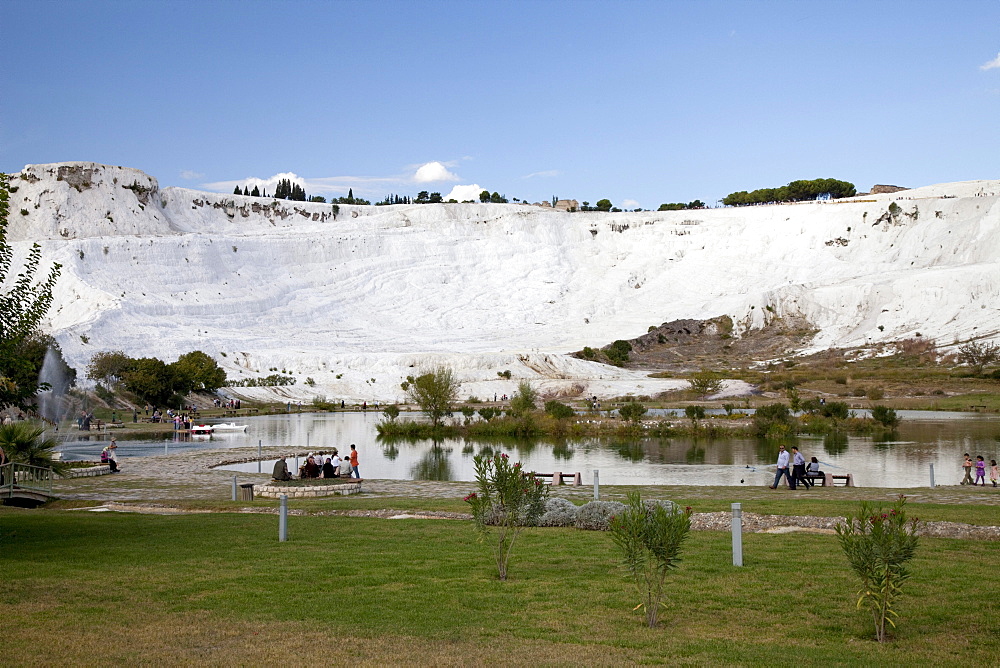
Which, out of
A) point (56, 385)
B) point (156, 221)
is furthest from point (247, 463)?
point (156, 221)

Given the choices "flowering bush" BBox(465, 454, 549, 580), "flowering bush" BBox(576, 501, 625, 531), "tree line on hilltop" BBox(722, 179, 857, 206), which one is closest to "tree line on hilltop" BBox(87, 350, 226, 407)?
"flowering bush" BBox(576, 501, 625, 531)

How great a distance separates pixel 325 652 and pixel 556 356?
6422cm

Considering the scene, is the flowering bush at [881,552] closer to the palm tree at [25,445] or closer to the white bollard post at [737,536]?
the white bollard post at [737,536]

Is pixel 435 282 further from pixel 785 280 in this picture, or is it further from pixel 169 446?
pixel 169 446

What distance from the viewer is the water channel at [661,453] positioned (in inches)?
1013

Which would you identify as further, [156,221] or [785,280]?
[156,221]

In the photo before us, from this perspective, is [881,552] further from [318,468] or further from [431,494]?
[318,468]

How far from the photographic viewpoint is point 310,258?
349 ft

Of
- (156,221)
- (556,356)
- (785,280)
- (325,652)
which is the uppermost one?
(156,221)

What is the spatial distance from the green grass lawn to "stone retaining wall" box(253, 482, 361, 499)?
6.50 metres

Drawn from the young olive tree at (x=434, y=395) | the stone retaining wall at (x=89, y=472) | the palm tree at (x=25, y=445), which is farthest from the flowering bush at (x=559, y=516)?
the young olive tree at (x=434, y=395)

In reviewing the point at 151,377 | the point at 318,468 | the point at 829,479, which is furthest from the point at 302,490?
the point at 151,377

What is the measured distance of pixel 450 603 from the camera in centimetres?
959

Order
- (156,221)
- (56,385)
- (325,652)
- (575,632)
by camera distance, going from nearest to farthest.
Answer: (325,652), (575,632), (56,385), (156,221)
